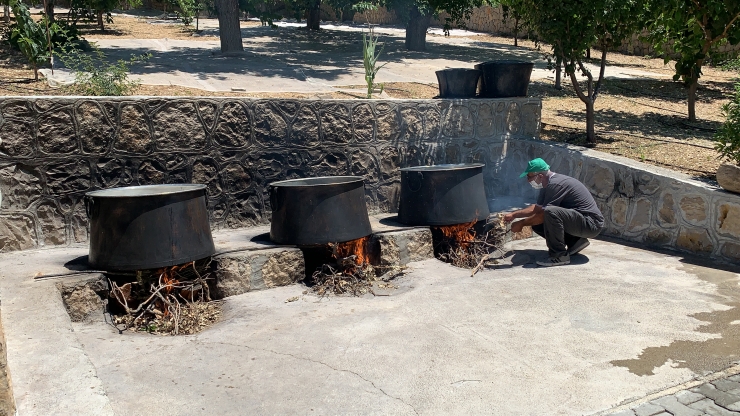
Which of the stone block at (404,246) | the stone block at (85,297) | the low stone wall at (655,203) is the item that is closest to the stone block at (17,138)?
the stone block at (85,297)

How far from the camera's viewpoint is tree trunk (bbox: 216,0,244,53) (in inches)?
508

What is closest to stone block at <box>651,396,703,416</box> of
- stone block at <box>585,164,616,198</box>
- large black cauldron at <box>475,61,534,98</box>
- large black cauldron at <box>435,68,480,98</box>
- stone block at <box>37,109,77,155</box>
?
stone block at <box>585,164,616,198</box>

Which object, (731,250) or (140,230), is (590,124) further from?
(140,230)

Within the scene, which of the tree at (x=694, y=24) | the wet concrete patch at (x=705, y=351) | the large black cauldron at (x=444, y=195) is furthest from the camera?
the tree at (x=694, y=24)

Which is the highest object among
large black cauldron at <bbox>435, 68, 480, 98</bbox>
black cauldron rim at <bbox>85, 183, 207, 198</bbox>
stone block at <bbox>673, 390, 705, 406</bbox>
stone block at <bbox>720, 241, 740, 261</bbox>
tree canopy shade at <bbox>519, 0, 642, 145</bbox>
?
tree canopy shade at <bbox>519, 0, 642, 145</bbox>

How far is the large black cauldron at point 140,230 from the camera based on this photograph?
17.7 feet

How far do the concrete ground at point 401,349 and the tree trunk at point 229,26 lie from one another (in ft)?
25.6

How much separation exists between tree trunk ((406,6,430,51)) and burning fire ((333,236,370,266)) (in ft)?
35.7

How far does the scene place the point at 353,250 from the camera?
6590 millimetres

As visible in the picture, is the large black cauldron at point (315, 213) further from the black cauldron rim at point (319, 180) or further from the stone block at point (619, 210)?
the stone block at point (619, 210)

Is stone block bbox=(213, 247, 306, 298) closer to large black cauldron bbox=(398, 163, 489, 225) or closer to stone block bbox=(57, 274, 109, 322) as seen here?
stone block bbox=(57, 274, 109, 322)

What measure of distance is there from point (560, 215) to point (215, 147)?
3597mm

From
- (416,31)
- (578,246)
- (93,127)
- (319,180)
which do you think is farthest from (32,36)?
(416,31)

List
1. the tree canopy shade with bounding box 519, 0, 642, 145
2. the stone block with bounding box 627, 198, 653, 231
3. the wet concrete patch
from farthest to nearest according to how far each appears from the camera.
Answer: the tree canopy shade with bounding box 519, 0, 642, 145 < the stone block with bounding box 627, 198, 653, 231 < the wet concrete patch
